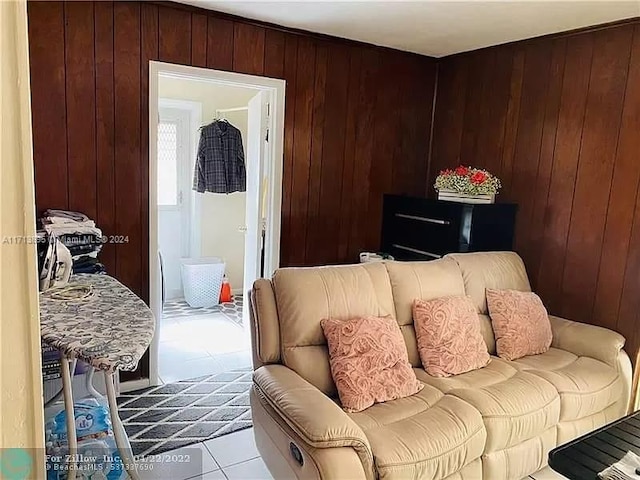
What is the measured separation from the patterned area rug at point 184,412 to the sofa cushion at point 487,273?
154 centimetres

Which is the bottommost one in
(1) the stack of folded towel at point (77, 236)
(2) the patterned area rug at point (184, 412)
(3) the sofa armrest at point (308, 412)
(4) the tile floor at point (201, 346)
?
(2) the patterned area rug at point (184, 412)

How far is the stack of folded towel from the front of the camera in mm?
2430

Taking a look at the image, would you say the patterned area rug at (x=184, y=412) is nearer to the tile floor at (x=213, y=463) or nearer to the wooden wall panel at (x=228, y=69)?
the tile floor at (x=213, y=463)

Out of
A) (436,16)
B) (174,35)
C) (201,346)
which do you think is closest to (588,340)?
(436,16)

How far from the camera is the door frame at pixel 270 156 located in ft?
9.66

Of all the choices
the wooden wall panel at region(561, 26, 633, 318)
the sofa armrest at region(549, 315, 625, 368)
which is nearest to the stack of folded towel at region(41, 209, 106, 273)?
the sofa armrest at region(549, 315, 625, 368)

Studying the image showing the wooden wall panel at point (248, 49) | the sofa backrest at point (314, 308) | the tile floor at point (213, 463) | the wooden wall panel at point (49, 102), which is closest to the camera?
the sofa backrest at point (314, 308)

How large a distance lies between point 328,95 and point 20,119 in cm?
319

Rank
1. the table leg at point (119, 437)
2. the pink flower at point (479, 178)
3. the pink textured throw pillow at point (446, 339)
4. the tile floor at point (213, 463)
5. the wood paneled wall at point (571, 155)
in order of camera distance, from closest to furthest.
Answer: the table leg at point (119, 437) < the tile floor at point (213, 463) < the pink textured throw pillow at point (446, 339) < the wood paneled wall at point (571, 155) < the pink flower at point (479, 178)

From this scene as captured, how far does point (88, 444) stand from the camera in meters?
2.02

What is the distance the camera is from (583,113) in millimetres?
3078

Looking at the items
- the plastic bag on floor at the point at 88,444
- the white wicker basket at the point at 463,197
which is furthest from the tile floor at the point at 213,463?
the white wicker basket at the point at 463,197

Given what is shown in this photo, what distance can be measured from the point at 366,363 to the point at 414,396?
29 centimetres

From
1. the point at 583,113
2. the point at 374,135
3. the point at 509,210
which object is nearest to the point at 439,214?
the point at 509,210
